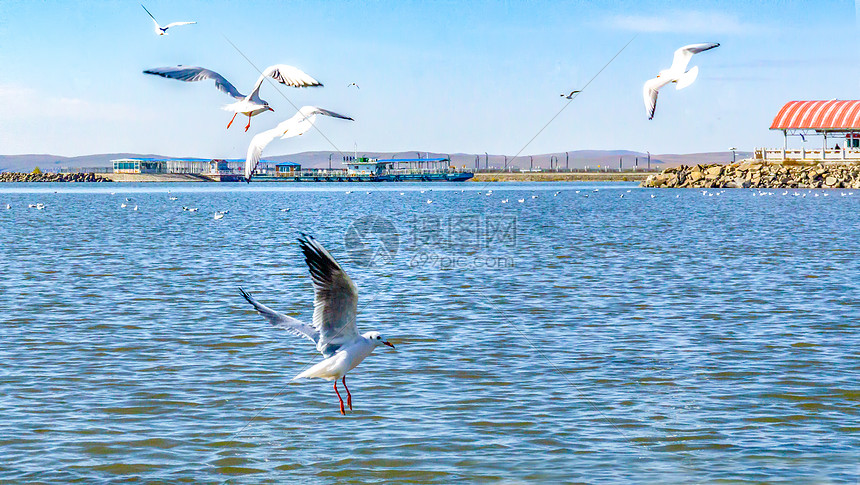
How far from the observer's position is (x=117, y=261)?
35156 millimetres

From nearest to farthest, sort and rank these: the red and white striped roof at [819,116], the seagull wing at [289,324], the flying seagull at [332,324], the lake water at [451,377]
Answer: the lake water at [451,377], the flying seagull at [332,324], the seagull wing at [289,324], the red and white striped roof at [819,116]

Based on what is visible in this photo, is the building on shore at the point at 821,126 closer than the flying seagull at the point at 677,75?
No

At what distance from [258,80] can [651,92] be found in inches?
264

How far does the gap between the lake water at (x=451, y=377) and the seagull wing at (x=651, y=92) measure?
401 centimetres

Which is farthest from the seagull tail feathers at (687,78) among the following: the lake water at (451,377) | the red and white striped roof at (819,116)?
the red and white striped roof at (819,116)

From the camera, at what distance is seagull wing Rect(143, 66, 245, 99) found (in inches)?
603

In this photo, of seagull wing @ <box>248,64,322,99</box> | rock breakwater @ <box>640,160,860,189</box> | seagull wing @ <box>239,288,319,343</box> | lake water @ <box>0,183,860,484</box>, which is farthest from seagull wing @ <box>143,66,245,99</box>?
rock breakwater @ <box>640,160,860,189</box>

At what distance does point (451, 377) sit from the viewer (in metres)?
14.7

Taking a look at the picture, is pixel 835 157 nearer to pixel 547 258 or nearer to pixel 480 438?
pixel 547 258

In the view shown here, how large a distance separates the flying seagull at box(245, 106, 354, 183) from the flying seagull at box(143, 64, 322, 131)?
1.41 ft

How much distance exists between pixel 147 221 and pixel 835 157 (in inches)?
3166

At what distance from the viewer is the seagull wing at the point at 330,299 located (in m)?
10.8

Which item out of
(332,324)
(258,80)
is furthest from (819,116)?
(332,324)

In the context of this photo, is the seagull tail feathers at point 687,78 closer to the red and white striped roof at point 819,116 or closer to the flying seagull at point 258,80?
the flying seagull at point 258,80
